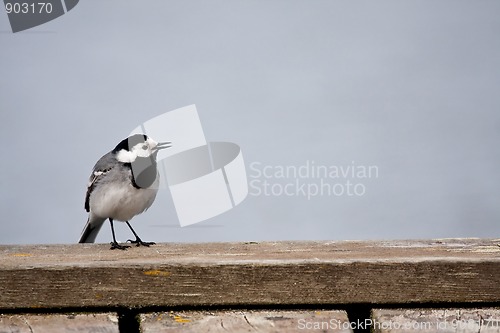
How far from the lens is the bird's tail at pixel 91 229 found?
19.5 feet

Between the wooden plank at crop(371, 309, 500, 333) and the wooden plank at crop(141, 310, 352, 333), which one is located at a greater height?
the wooden plank at crop(141, 310, 352, 333)

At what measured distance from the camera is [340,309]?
2145 mm

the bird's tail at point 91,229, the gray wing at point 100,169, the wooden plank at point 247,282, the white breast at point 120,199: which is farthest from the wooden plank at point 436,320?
the bird's tail at point 91,229

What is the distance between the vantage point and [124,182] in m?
5.46

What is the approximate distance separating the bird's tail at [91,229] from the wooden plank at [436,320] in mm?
4107

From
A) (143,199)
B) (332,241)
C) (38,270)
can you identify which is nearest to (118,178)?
(143,199)

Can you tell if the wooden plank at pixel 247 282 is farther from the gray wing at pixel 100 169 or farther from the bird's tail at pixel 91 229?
the bird's tail at pixel 91 229

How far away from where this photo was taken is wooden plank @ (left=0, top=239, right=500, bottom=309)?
6.93ft

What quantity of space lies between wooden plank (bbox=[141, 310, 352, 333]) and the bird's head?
146 inches

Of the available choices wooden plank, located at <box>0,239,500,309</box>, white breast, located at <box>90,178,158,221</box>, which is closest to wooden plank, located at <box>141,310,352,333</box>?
wooden plank, located at <box>0,239,500,309</box>

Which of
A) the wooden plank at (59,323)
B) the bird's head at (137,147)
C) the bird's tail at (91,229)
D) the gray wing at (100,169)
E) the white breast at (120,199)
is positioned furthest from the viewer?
the bird's tail at (91,229)

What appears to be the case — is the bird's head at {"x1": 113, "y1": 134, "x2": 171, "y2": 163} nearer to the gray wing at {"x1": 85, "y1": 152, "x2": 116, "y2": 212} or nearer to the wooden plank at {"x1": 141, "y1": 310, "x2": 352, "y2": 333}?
the gray wing at {"x1": 85, "y1": 152, "x2": 116, "y2": 212}

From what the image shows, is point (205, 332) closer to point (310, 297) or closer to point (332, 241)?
point (310, 297)

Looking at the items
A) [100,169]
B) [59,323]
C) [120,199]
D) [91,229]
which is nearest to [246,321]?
[59,323]
